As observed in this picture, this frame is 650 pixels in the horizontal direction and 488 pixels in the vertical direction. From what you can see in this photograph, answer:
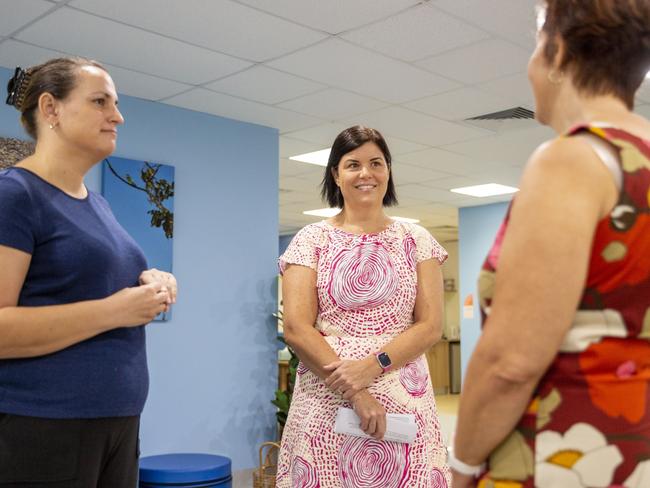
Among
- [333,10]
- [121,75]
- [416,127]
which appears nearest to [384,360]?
[333,10]

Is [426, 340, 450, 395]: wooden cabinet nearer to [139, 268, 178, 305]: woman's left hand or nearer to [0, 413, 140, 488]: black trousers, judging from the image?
[139, 268, 178, 305]: woman's left hand

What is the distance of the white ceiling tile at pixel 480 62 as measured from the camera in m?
3.70

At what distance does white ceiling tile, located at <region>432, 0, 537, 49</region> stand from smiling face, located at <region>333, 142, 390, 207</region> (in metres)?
1.21

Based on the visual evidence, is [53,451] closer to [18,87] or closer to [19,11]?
[18,87]

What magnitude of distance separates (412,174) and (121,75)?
3512 millimetres

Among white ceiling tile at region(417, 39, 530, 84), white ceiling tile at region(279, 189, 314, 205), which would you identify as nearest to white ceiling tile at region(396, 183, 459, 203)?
white ceiling tile at region(279, 189, 314, 205)

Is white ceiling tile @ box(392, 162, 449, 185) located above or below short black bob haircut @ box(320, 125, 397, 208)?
above

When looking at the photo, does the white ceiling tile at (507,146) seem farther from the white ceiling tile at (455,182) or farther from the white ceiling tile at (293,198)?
the white ceiling tile at (293,198)

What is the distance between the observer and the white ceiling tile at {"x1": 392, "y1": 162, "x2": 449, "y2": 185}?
665 cm

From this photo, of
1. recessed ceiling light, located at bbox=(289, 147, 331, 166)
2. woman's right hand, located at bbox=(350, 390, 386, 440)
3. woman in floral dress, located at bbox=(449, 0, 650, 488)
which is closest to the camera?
woman in floral dress, located at bbox=(449, 0, 650, 488)

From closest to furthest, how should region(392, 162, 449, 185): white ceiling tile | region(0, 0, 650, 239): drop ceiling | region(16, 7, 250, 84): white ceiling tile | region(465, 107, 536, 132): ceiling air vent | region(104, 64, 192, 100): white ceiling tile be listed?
region(0, 0, 650, 239): drop ceiling, region(16, 7, 250, 84): white ceiling tile, region(104, 64, 192, 100): white ceiling tile, region(465, 107, 536, 132): ceiling air vent, region(392, 162, 449, 185): white ceiling tile

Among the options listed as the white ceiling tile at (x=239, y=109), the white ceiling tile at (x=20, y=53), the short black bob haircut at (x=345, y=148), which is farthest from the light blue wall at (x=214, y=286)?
the short black bob haircut at (x=345, y=148)

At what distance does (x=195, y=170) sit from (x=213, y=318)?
100cm

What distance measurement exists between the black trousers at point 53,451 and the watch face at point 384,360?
82 centimetres
